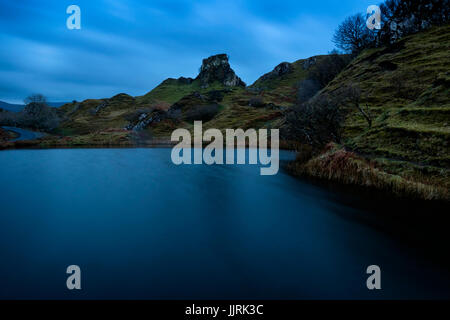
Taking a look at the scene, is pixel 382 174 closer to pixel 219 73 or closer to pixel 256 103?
pixel 256 103

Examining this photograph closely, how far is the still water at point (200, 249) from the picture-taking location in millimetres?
4980

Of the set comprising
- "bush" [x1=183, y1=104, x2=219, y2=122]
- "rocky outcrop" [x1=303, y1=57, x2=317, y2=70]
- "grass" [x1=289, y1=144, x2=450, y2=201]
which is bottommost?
"grass" [x1=289, y1=144, x2=450, y2=201]

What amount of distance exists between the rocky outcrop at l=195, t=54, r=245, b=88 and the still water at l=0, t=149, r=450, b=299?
584ft

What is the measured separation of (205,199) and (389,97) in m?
39.4

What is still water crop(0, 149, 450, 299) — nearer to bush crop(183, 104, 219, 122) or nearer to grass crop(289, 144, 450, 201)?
grass crop(289, 144, 450, 201)

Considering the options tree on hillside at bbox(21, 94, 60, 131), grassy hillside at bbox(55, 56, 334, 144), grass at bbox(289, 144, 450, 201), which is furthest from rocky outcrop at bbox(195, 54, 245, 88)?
grass at bbox(289, 144, 450, 201)

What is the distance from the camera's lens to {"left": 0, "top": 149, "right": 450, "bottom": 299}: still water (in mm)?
4980

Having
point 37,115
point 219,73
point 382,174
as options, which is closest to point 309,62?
point 219,73

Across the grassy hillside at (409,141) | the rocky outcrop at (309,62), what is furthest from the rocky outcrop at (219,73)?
the grassy hillside at (409,141)

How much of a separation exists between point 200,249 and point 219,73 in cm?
19398

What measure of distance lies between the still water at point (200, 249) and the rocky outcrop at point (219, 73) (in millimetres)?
178061

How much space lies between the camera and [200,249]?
6848 millimetres

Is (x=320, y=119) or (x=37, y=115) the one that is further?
(x=37, y=115)

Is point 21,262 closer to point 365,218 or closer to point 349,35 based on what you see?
→ point 365,218
